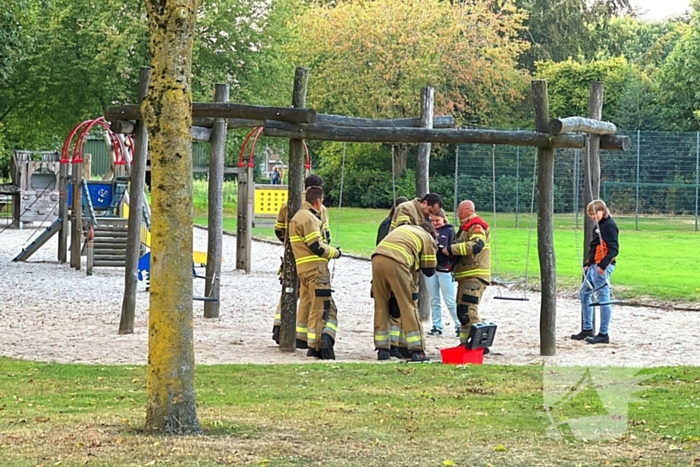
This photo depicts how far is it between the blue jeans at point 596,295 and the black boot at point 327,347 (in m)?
3.52

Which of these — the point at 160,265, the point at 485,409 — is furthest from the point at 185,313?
the point at 485,409

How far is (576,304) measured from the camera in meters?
18.9

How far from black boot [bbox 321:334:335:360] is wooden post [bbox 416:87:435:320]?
339 cm

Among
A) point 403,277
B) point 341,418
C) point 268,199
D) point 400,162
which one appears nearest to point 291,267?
point 403,277

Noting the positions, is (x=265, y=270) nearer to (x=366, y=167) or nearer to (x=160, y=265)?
(x=160, y=265)

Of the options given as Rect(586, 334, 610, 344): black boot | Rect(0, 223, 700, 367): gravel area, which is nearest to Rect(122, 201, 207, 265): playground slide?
Rect(0, 223, 700, 367): gravel area

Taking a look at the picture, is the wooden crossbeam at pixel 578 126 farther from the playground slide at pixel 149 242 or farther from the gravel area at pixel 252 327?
the playground slide at pixel 149 242

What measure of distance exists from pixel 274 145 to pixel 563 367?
32.0 metres

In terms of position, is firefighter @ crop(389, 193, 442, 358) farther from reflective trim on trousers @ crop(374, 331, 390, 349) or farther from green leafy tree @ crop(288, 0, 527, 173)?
green leafy tree @ crop(288, 0, 527, 173)

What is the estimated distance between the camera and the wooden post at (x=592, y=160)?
14555 mm

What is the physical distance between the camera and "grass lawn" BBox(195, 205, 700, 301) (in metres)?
20.9

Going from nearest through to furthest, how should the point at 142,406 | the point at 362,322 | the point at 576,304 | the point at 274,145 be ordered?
1. the point at 142,406
2. the point at 362,322
3. the point at 576,304
4. the point at 274,145

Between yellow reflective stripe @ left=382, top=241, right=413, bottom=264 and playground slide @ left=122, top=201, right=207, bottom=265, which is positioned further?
playground slide @ left=122, top=201, right=207, bottom=265

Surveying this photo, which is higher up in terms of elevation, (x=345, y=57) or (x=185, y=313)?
(x=345, y=57)
